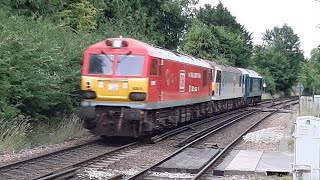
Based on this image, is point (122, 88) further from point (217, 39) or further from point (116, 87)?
point (217, 39)

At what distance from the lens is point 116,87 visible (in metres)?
16.1

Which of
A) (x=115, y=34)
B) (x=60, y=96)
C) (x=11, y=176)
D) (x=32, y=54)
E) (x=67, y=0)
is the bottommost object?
(x=11, y=176)

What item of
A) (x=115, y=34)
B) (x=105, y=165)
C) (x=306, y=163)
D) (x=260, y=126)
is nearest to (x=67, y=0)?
(x=115, y=34)

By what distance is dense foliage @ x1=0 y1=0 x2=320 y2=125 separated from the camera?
50.8 ft

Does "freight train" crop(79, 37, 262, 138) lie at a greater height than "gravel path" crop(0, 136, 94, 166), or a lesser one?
greater

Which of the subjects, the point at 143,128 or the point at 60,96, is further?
the point at 60,96

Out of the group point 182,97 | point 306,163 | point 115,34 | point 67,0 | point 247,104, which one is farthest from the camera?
point 247,104

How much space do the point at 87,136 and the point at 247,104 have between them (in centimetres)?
2755

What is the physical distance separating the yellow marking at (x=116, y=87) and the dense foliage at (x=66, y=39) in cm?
131

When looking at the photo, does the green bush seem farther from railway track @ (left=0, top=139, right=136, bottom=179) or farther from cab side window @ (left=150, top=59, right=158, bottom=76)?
cab side window @ (left=150, top=59, right=158, bottom=76)

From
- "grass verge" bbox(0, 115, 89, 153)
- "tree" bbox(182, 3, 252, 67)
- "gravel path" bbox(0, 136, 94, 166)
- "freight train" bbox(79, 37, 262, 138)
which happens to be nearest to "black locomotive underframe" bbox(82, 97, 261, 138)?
"freight train" bbox(79, 37, 262, 138)

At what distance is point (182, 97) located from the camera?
20.3m

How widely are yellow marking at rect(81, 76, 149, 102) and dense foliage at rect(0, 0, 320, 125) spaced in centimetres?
131

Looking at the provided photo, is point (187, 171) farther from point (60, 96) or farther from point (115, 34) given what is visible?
point (115, 34)
